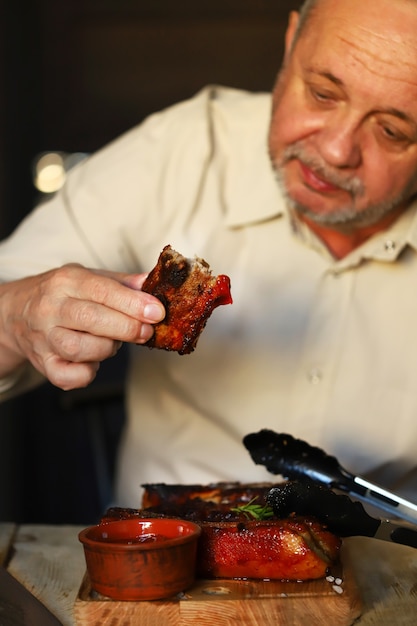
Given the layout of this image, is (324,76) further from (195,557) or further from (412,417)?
(195,557)

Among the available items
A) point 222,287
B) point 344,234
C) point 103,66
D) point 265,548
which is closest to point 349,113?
point 344,234

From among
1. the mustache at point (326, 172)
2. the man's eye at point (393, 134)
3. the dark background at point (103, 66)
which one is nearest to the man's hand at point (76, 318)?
the mustache at point (326, 172)

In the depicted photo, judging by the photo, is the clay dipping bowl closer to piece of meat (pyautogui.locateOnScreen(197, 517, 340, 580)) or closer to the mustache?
piece of meat (pyautogui.locateOnScreen(197, 517, 340, 580))

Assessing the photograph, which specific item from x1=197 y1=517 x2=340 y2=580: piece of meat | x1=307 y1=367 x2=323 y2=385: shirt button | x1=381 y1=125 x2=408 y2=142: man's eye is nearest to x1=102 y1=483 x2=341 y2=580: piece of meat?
x1=197 y1=517 x2=340 y2=580: piece of meat

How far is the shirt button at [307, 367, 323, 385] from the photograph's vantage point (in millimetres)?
2316

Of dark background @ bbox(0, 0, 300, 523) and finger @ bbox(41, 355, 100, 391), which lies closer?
finger @ bbox(41, 355, 100, 391)

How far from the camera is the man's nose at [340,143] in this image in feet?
6.52

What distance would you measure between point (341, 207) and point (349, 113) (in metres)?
0.24

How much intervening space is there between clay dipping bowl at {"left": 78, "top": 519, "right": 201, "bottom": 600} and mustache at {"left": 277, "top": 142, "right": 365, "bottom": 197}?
91cm

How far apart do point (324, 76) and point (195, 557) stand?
108 cm

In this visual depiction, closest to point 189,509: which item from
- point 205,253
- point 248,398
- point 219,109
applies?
point 248,398

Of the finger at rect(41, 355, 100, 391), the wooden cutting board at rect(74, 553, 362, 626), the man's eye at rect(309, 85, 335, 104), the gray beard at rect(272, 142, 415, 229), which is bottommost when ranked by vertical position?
the wooden cutting board at rect(74, 553, 362, 626)

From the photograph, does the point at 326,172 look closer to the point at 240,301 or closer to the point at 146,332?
the point at 240,301

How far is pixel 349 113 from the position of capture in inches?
78.0
